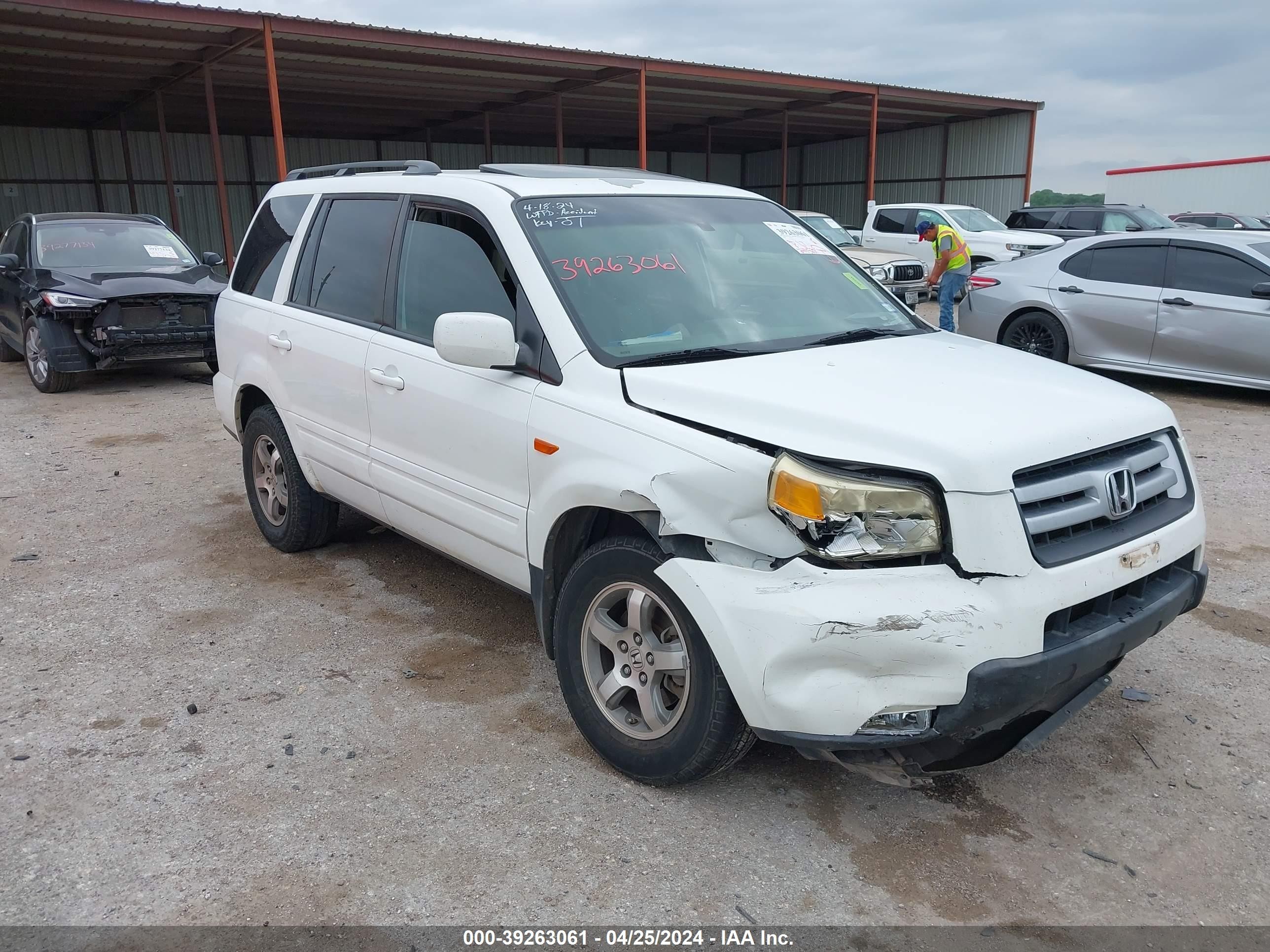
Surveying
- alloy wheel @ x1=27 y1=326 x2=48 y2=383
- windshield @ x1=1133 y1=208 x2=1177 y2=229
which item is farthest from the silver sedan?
alloy wheel @ x1=27 y1=326 x2=48 y2=383

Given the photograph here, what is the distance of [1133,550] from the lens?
2.81m

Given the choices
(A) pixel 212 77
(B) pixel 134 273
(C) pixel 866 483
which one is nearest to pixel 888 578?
(C) pixel 866 483

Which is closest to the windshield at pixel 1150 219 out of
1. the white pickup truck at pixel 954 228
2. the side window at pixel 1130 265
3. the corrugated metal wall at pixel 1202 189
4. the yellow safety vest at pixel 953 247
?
the white pickup truck at pixel 954 228

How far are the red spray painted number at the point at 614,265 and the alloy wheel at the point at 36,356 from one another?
866 cm

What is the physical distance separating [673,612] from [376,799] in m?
1.13

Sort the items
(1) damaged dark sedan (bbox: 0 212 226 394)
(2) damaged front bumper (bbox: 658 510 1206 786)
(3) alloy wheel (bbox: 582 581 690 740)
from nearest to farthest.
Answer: (2) damaged front bumper (bbox: 658 510 1206 786) < (3) alloy wheel (bbox: 582 581 690 740) < (1) damaged dark sedan (bbox: 0 212 226 394)

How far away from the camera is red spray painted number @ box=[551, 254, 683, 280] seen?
340 cm

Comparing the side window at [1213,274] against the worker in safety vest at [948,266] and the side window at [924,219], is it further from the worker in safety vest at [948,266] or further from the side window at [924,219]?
the side window at [924,219]

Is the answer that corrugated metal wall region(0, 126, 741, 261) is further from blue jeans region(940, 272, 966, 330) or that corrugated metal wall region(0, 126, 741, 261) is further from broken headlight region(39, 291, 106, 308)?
broken headlight region(39, 291, 106, 308)

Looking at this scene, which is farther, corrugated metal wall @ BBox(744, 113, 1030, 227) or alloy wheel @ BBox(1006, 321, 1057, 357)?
corrugated metal wall @ BBox(744, 113, 1030, 227)

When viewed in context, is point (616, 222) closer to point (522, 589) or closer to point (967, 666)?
point (522, 589)

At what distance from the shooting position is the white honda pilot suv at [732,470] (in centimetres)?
253

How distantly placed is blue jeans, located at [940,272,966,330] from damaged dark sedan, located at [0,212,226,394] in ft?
26.9

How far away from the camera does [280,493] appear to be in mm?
5152
